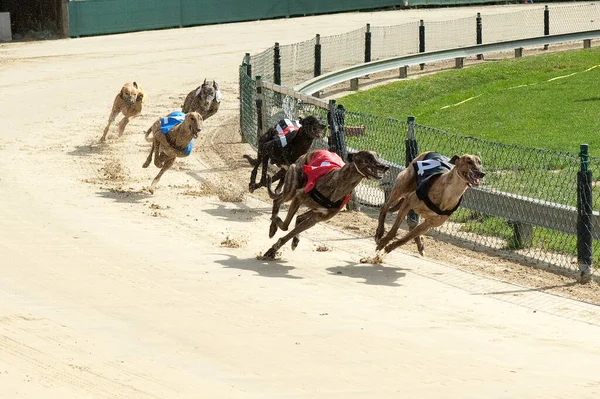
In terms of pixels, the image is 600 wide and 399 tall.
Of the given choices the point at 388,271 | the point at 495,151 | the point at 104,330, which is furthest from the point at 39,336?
the point at 495,151

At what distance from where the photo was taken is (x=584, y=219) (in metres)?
9.18

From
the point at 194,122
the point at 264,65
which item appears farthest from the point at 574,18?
the point at 194,122

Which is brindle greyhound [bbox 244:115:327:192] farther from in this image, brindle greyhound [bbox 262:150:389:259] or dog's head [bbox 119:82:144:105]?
dog's head [bbox 119:82:144:105]

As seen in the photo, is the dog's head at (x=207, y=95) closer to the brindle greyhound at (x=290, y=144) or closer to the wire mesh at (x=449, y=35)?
the brindle greyhound at (x=290, y=144)

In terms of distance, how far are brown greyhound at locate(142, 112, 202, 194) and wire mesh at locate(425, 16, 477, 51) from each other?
14300 mm

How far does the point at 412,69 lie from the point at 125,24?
Result: 9.37 meters

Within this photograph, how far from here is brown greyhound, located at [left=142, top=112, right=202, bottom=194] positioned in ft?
39.7

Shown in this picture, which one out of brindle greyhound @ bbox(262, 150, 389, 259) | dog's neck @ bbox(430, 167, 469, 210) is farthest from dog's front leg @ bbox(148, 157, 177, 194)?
dog's neck @ bbox(430, 167, 469, 210)

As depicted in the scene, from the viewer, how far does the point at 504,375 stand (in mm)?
6621

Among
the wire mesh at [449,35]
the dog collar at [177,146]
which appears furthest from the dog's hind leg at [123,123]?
the wire mesh at [449,35]

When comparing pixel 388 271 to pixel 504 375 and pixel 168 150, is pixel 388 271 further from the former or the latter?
pixel 168 150

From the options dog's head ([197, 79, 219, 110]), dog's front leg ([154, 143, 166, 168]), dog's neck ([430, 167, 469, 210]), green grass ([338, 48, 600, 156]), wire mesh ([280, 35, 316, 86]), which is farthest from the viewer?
wire mesh ([280, 35, 316, 86])

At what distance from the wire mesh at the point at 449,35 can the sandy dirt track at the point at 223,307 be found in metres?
13.0

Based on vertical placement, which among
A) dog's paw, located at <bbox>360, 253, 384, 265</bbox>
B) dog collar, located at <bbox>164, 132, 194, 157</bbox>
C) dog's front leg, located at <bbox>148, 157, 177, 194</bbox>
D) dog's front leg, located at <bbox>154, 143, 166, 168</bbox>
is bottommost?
dog's paw, located at <bbox>360, 253, 384, 265</bbox>
